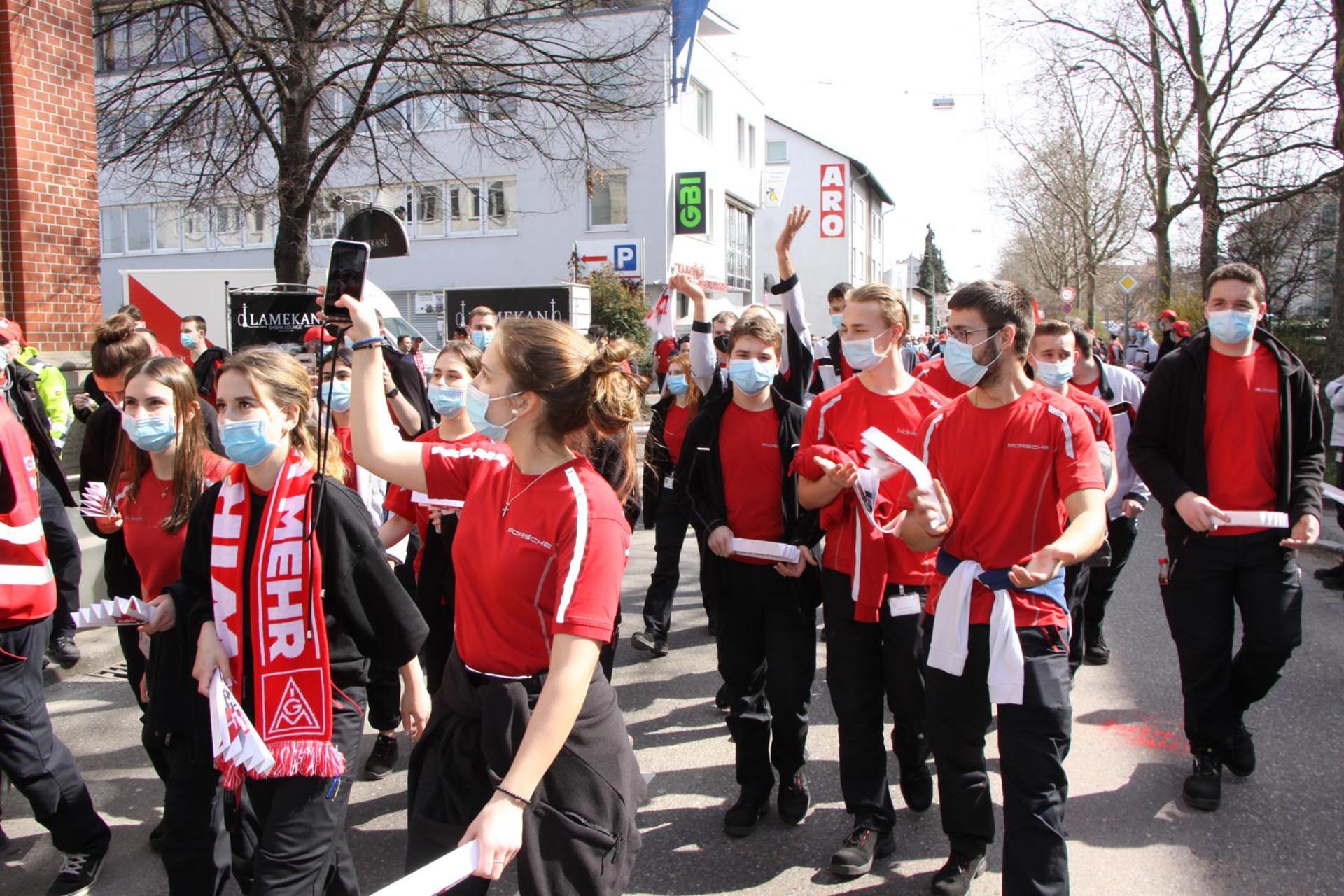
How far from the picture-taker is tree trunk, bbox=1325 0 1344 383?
11.2 m

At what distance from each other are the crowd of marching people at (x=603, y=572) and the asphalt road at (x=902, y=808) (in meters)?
0.14

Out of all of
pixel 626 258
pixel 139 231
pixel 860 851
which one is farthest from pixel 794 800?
pixel 139 231

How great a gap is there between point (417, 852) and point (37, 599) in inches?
80.5

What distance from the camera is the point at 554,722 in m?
2.04

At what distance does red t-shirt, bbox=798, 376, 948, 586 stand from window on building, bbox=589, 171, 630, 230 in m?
27.3

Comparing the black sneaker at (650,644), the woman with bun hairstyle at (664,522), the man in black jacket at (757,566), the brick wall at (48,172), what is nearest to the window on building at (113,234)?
the brick wall at (48,172)

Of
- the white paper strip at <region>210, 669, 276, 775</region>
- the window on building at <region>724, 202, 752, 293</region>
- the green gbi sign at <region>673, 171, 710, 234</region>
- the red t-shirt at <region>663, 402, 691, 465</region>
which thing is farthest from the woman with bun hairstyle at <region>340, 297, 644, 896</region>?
the window on building at <region>724, 202, 752, 293</region>

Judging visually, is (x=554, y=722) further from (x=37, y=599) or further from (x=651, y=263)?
(x=651, y=263)

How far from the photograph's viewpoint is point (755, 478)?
4.07m

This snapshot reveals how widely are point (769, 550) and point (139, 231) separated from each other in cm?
3597

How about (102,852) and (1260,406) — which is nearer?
(102,852)

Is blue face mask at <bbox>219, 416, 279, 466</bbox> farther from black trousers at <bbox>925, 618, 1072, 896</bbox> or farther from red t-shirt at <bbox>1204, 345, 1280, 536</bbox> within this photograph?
red t-shirt at <bbox>1204, 345, 1280, 536</bbox>

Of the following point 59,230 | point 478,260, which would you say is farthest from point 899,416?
point 478,260

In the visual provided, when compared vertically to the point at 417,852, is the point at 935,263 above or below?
above
